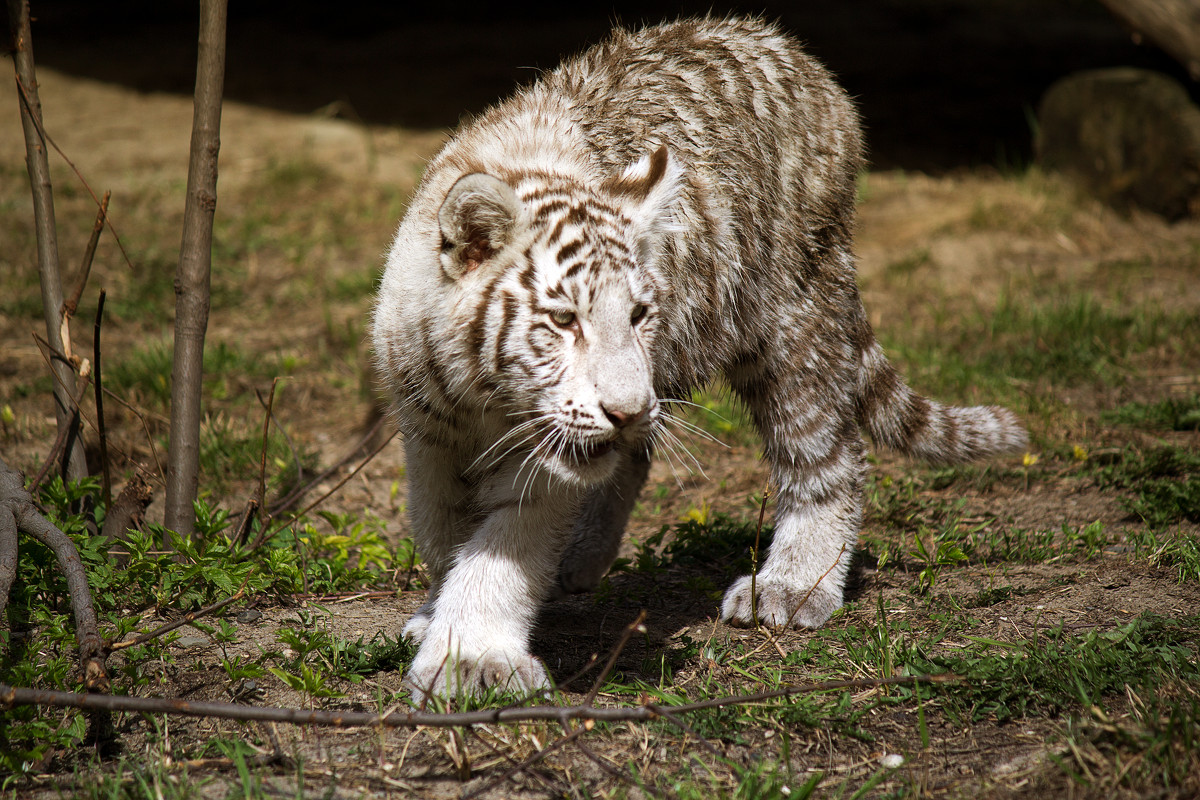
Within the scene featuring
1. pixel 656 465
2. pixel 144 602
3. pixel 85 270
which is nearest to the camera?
pixel 144 602

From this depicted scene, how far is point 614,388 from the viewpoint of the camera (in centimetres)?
232

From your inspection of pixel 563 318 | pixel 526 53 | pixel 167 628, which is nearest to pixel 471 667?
pixel 167 628

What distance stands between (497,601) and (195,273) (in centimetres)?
139

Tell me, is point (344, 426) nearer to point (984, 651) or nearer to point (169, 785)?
point (169, 785)

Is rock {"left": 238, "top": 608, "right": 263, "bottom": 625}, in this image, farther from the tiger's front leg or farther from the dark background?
the dark background

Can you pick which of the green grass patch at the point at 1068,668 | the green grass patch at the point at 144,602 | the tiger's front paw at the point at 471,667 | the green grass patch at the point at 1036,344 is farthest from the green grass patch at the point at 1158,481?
the green grass patch at the point at 144,602

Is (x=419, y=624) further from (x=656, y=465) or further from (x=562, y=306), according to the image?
(x=656, y=465)

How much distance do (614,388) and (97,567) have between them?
162cm

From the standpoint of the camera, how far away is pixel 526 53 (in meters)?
11.6

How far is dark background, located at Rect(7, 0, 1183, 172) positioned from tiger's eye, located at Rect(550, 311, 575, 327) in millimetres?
7052

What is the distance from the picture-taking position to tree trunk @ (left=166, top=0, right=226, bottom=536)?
2.88 metres

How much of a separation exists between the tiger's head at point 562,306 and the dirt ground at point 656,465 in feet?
2.44

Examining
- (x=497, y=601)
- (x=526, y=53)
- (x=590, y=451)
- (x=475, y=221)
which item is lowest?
(x=497, y=601)

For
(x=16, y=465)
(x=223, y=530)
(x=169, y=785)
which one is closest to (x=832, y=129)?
(x=223, y=530)
